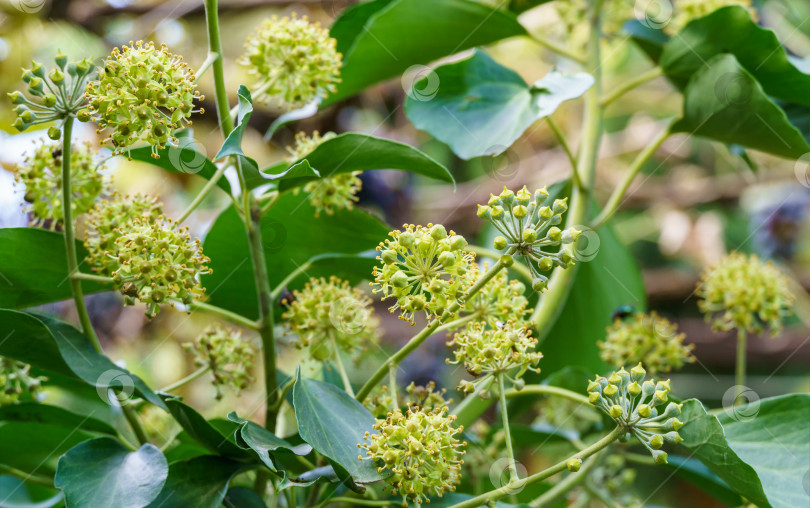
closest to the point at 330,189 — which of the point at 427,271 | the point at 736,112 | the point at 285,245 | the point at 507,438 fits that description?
the point at 285,245

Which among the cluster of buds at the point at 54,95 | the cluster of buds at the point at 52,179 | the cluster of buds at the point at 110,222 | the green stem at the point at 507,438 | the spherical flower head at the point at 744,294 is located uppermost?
the cluster of buds at the point at 54,95

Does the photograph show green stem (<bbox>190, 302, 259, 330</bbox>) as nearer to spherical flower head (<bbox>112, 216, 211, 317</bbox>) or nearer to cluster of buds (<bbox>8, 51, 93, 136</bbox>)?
spherical flower head (<bbox>112, 216, 211, 317</bbox>)

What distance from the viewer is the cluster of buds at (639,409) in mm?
566

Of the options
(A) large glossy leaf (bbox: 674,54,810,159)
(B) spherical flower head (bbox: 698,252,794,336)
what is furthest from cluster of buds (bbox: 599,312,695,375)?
(A) large glossy leaf (bbox: 674,54,810,159)

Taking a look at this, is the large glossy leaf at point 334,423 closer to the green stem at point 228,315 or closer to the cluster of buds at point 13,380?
the green stem at point 228,315

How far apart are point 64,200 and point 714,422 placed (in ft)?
1.83

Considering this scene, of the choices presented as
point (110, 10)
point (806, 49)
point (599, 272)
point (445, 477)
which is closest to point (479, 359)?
point (445, 477)

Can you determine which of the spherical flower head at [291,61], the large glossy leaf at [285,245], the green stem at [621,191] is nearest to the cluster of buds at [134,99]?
the spherical flower head at [291,61]

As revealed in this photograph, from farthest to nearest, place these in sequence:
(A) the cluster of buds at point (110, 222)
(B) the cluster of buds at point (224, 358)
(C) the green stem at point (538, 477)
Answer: (B) the cluster of buds at point (224, 358) → (A) the cluster of buds at point (110, 222) → (C) the green stem at point (538, 477)

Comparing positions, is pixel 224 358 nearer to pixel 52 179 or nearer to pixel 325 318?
pixel 325 318

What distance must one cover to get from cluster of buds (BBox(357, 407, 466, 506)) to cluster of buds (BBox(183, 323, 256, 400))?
0.72 feet

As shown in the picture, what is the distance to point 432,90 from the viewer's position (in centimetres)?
90

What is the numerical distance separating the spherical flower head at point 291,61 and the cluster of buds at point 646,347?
0.45m

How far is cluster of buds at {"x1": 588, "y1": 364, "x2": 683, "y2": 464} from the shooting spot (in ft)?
1.86
